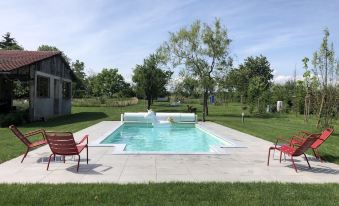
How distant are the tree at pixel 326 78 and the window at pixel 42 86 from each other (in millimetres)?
16627

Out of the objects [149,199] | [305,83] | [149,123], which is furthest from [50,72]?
[149,199]

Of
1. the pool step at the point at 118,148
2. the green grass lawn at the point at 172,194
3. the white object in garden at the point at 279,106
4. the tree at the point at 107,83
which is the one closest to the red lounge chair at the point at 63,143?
the green grass lawn at the point at 172,194

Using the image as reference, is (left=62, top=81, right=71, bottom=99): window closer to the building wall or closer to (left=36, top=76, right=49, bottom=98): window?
the building wall

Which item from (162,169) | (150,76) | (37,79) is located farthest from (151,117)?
(150,76)

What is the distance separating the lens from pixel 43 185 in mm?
6465

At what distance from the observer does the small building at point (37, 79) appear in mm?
21547

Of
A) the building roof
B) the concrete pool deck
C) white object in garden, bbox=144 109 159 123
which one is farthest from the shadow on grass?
the concrete pool deck

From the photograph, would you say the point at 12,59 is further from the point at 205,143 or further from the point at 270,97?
the point at 270,97

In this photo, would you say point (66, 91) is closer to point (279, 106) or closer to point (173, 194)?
point (279, 106)

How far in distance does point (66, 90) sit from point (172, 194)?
27987 mm

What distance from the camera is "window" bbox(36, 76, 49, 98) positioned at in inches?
931

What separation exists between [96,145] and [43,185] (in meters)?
5.14

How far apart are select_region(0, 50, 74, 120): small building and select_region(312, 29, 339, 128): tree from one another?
15452 millimetres

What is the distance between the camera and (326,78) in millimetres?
16297
